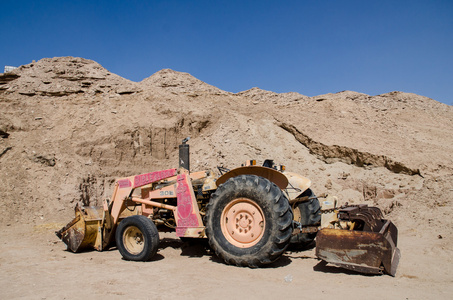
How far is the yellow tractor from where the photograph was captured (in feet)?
15.7

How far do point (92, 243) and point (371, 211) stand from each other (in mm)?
5468

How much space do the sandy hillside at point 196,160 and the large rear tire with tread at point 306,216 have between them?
0.30 meters

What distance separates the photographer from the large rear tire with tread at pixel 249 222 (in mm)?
4883

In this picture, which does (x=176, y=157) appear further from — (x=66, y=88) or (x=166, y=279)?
(x=166, y=279)

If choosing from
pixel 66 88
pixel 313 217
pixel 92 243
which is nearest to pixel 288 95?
pixel 66 88

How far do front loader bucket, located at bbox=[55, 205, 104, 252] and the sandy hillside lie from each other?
0.84 feet

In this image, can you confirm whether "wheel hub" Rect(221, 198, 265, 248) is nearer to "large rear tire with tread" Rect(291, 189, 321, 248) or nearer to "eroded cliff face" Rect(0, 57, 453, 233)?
"large rear tire with tread" Rect(291, 189, 321, 248)

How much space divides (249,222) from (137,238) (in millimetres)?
2313

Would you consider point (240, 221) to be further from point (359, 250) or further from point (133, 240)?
point (133, 240)

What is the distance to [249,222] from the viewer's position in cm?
525

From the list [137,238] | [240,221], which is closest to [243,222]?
[240,221]

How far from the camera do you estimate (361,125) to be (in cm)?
1425

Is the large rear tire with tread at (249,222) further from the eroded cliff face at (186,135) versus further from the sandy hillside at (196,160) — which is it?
the eroded cliff face at (186,135)

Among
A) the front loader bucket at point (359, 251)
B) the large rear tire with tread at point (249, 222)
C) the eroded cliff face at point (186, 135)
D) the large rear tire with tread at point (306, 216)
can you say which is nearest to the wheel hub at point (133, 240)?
the large rear tire with tread at point (249, 222)
